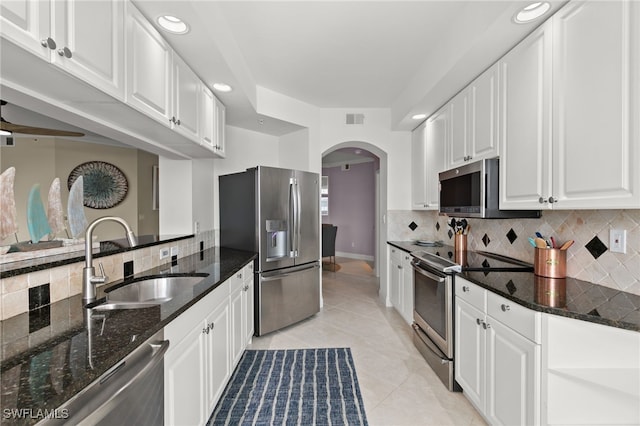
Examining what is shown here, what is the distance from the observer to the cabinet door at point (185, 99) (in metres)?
1.91

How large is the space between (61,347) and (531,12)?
2590mm

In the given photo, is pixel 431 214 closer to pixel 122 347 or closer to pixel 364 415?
pixel 364 415

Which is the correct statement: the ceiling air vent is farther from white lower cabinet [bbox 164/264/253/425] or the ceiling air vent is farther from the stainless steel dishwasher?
the stainless steel dishwasher

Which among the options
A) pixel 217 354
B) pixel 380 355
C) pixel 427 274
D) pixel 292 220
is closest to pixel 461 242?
pixel 427 274

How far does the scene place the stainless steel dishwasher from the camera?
751 millimetres

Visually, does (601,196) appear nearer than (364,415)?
Yes

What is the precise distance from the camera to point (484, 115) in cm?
219

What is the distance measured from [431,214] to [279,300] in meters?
2.31

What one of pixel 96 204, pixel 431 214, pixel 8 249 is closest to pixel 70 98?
pixel 8 249

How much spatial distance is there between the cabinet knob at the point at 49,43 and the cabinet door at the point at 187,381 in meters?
1.23

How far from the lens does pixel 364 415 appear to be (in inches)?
72.2

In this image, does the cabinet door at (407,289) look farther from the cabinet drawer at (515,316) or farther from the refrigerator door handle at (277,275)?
the cabinet drawer at (515,316)

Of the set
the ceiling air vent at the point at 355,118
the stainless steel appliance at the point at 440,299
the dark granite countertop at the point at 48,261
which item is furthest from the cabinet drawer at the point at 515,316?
the ceiling air vent at the point at 355,118

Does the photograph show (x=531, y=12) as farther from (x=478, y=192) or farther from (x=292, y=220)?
(x=292, y=220)
